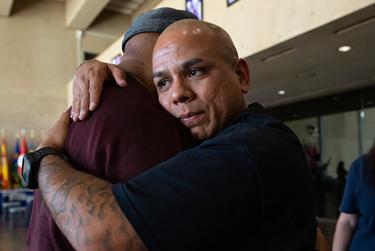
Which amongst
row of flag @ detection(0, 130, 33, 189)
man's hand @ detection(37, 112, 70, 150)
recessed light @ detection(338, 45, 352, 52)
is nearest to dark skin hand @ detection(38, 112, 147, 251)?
man's hand @ detection(37, 112, 70, 150)

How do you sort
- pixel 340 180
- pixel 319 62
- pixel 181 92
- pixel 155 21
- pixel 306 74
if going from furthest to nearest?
pixel 340 180, pixel 306 74, pixel 319 62, pixel 155 21, pixel 181 92

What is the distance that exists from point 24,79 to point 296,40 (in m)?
9.76

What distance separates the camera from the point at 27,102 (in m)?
11.6

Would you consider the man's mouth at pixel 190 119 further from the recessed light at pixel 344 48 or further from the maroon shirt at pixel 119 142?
the recessed light at pixel 344 48

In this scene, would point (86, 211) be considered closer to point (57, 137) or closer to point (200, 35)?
point (57, 137)

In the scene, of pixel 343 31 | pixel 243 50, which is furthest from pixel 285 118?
pixel 343 31

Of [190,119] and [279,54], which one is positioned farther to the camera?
[279,54]

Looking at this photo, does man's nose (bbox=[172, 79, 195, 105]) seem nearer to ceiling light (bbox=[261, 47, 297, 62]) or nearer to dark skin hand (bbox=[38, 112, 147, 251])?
dark skin hand (bbox=[38, 112, 147, 251])

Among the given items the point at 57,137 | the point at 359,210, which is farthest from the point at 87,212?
the point at 359,210

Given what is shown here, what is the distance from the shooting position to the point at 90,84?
999 millimetres

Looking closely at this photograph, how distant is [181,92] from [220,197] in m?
0.35

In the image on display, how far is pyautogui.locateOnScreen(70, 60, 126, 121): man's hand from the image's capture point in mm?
919

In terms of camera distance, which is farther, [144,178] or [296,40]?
[296,40]

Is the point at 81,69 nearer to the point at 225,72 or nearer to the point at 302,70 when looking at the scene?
the point at 225,72
